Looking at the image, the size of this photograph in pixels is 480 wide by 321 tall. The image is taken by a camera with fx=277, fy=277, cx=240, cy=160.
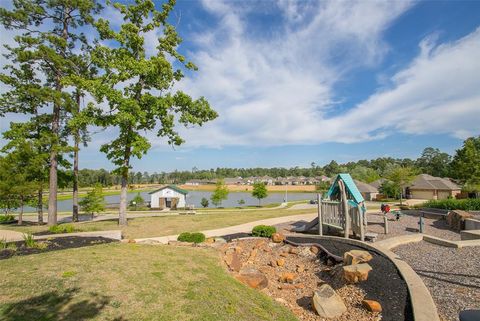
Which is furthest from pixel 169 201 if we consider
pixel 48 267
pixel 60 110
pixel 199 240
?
pixel 48 267

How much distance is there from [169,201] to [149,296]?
113 feet

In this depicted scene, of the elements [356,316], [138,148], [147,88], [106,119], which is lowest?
[356,316]

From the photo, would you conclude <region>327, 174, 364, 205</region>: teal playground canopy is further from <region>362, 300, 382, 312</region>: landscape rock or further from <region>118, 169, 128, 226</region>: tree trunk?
<region>118, 169, 128, 226</region>: tree trunk

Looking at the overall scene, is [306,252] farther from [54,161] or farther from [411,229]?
[54,161]

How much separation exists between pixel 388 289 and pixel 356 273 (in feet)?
3.18

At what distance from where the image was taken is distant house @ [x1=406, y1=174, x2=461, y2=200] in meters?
45.1

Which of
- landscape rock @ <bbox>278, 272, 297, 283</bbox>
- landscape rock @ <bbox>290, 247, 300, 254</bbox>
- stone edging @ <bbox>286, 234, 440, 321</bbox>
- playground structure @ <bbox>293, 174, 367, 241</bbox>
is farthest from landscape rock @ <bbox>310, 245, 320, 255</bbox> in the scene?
stone edging @ <bbox>286, 234, 440, 321</bbox>

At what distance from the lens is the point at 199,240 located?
12.8m

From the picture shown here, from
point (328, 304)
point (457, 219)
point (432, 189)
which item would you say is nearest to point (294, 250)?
point (328, 304)

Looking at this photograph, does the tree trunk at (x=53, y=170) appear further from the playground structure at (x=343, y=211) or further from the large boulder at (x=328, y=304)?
the large boulder at (x=328, y=304)

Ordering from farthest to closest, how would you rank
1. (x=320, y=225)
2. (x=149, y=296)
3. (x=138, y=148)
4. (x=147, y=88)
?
(x=147, y=88) → (x=138, y=148) → (x=320, y=225) → (x=149, y=296)

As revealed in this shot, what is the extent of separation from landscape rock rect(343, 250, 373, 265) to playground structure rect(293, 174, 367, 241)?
Result: 2281mm

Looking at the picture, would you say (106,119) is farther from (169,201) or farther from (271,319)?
(169,201)

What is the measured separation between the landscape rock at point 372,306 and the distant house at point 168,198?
3453cm
